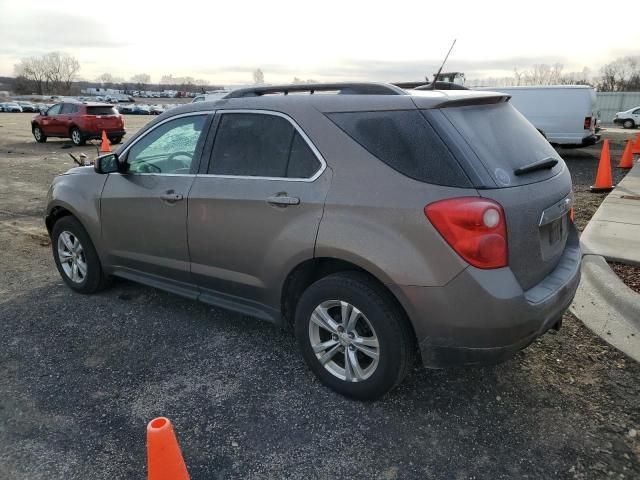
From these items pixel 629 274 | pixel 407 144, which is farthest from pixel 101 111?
pixel 407 144

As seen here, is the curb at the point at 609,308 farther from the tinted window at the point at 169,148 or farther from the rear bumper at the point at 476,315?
the tinted window at the point at 169,148

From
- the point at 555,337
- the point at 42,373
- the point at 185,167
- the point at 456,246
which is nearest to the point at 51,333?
the point at 42,373

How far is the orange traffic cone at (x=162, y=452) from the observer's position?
78.9 inches

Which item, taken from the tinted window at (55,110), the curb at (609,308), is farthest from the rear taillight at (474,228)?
the tinted window at (55,110)

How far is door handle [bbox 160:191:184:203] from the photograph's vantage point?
368cm

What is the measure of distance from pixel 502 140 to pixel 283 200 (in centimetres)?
129

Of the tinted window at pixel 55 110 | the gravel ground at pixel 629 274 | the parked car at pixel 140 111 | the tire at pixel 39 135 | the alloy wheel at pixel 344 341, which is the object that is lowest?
the parked car at pixel 140 111

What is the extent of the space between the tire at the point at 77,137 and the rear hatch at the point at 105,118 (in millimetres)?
Answer: 707

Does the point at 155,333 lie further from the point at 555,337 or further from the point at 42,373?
Result: the point at 555,337

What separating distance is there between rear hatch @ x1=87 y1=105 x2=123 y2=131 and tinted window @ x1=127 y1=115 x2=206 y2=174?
17.0m

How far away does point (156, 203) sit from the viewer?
386cm

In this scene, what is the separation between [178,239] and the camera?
3.78m

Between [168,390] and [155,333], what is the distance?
86 cm

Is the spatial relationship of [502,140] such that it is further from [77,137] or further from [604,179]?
[77,137]
